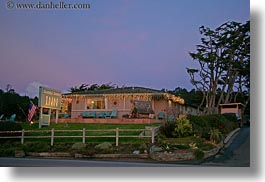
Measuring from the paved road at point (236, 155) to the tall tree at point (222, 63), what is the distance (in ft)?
3.15

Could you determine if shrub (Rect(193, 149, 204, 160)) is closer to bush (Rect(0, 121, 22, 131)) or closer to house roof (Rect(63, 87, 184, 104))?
house roof (Rect(63, 87, 184, 104))

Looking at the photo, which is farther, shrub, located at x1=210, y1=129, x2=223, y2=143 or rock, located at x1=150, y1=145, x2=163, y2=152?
shrub, located at x1=210, y1=129, x2=223, y2=143

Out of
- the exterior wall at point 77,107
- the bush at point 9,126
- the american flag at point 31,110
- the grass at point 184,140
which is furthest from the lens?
the exterior wall at point 77,107

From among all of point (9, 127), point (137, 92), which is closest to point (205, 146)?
point (137, 92)

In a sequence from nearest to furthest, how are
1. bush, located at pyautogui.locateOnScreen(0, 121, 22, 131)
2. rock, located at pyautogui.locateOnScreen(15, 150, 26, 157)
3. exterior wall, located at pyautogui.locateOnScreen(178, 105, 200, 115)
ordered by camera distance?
rock, located at pyautogui.locateOnScreen(15, 150, 26, 157) < bush, located at pyautogui.locateOnScreen(0, 121, 22, 131) < exterior wall, located at pyautogui.locateOnScreen(178, 105, 200, 115)

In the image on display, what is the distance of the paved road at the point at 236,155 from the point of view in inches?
333

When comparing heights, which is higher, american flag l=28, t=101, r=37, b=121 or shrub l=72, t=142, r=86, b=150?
american flag l=28, t=101, r=37, b=121

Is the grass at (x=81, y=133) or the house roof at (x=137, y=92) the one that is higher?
the house roof at (x=137, y=92)

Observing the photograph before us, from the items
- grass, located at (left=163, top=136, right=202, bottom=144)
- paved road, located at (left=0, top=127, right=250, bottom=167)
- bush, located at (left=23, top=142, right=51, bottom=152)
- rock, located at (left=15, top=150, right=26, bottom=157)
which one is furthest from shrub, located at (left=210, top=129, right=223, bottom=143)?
rock, located at (left=15, top=150, right=26, bottom=157)

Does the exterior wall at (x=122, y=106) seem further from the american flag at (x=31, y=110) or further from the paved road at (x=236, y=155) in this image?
the paved road at (x=236, y=155)

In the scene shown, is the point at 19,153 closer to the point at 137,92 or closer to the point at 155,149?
the point at 155,149

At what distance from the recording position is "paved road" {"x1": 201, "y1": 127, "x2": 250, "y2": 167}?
27.8ft

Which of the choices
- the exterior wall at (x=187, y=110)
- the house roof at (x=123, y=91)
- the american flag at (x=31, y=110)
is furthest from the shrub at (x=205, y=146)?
the american flag at (x=31, y=110)

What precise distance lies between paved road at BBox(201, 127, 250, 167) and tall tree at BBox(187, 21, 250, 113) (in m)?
0.96
